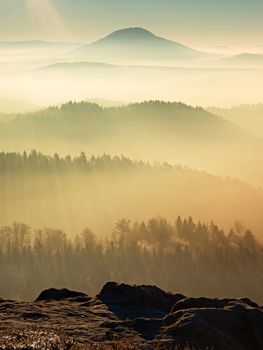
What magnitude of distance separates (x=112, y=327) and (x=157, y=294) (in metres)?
16.6

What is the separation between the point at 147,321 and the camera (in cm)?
4656

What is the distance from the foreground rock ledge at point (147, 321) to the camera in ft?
141

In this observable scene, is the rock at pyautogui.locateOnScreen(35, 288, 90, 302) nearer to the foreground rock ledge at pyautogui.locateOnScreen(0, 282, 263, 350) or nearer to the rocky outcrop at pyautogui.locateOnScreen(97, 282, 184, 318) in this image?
the rocky outcrop at pyautogui.locateOnScreen(97, 282, 184, 318)

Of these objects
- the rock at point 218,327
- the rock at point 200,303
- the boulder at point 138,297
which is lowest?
the rock at point 218,327

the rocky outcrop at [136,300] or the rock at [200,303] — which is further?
the rocky outcrop at [136,300]

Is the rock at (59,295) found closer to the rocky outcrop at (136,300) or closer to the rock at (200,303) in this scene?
the rocky outcrop at (136,300)

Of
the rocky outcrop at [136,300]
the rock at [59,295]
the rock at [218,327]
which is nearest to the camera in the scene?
the rock at [218,327]

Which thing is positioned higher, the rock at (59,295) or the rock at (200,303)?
the rock at (59,295)

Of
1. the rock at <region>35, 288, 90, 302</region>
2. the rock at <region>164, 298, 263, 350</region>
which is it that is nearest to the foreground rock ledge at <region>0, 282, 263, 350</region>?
the rock at <region>164, 298, 263, 350</region>

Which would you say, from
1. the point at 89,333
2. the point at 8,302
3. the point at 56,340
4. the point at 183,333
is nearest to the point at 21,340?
the point at 56,340

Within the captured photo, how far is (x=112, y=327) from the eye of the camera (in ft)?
151

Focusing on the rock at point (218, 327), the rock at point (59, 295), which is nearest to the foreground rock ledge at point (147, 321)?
the rock at point (218, 327)

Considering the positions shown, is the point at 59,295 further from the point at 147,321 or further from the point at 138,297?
the point at 147,321

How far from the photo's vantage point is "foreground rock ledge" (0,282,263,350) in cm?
4284
